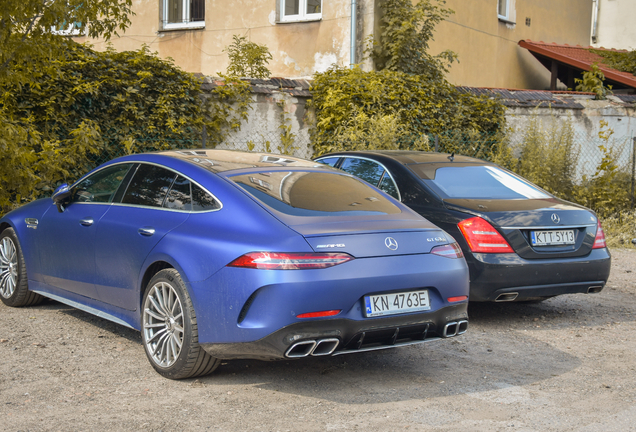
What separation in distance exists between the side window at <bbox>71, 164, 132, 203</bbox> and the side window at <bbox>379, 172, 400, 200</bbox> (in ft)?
8.31

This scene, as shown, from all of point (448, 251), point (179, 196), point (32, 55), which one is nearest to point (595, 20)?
point (32, 55)

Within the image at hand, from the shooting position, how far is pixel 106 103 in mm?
9492

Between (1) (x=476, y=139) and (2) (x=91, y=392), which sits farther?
(1) (x=476, y=139)

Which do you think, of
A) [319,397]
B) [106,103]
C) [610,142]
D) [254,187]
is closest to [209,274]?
[254,187]

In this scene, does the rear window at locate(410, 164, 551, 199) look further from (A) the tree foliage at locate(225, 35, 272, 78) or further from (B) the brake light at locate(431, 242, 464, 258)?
(A) the tree foliage at locate(225, 35, 272, 78)

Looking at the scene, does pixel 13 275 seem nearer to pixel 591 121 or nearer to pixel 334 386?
pixel 334 386

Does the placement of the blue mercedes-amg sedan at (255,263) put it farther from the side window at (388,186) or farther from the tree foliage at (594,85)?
the tree foliage at (594,85)

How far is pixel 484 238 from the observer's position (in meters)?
5.79

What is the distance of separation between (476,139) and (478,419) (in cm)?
997

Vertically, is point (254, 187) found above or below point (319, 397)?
above

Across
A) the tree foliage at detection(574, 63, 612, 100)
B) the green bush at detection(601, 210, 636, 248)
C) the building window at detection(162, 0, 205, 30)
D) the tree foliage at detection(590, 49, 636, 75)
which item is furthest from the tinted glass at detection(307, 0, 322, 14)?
the tree foliage at detection(590, 49, 636, 75)

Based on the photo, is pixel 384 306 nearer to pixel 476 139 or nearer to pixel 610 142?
pixel 476 139

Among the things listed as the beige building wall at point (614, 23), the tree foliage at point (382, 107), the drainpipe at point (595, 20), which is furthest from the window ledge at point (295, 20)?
the beige building wall at point (614, 23)

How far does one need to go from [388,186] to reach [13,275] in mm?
3601
